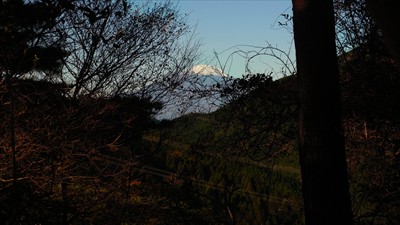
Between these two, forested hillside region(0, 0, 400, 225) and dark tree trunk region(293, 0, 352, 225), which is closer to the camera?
dark tree trunk region(293, 0, 352, 225)

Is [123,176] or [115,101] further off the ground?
[115,101]

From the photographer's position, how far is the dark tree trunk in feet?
11.5

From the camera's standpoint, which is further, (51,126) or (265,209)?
(265,209)

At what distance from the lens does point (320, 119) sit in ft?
11.9

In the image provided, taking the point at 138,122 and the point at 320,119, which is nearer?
the point at 320,119

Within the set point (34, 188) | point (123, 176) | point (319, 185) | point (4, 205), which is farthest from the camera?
point (123, 176)

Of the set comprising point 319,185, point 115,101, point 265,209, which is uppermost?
point 115,101

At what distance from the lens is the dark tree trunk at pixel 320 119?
3.51 meters

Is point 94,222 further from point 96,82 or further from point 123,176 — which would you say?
point 96,82

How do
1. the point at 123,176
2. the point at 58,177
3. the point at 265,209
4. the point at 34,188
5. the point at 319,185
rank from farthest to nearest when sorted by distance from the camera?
the point at 265,209
the point at 123,176
the point at 58,177
the point at 34,188
the point at 319,185

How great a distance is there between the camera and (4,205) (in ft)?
18.8

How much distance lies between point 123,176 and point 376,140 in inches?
201

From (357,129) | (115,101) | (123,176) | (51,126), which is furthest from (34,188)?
(357,129)

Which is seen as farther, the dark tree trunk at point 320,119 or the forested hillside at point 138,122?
the forested hillside at point 138,122
